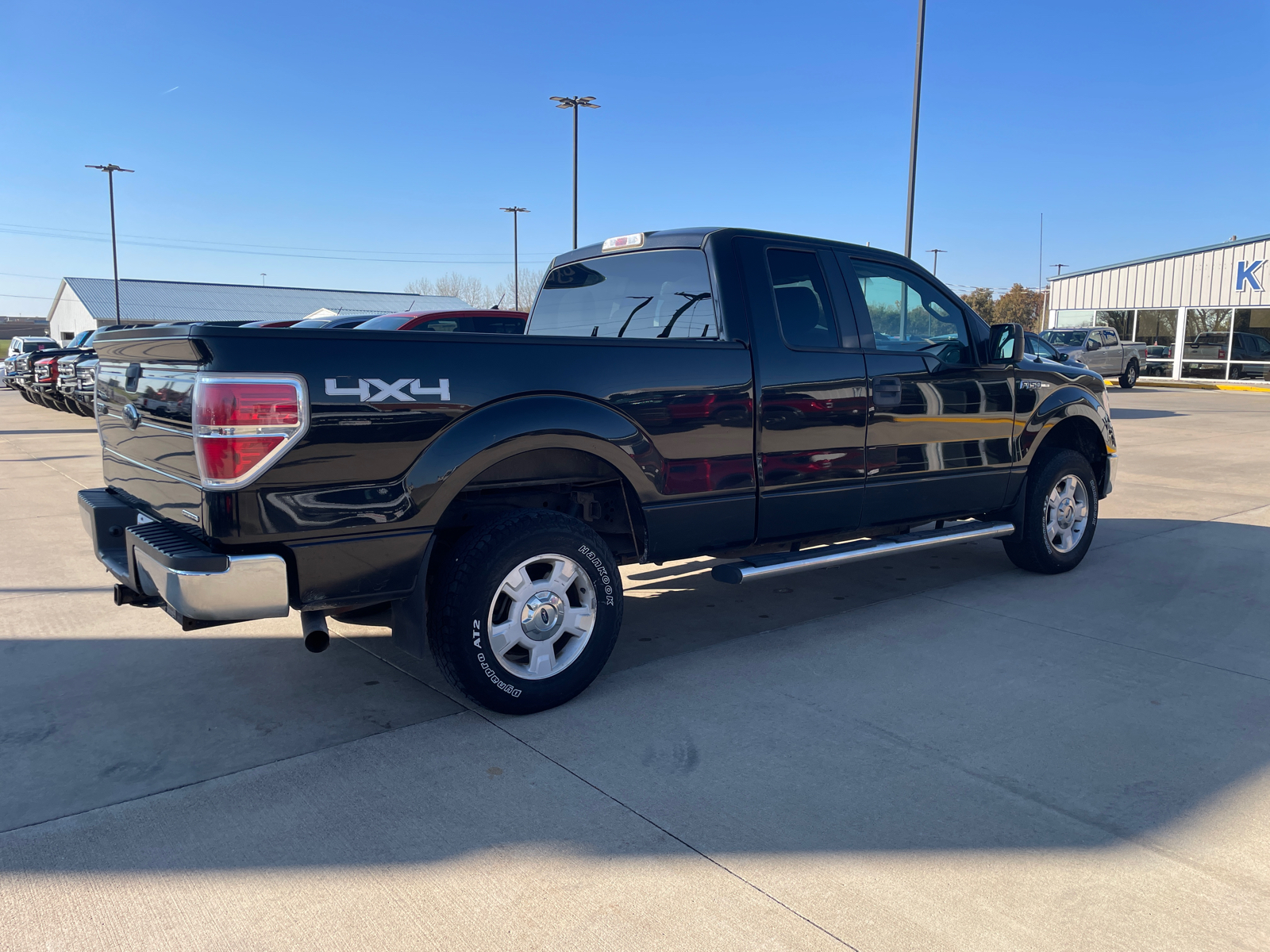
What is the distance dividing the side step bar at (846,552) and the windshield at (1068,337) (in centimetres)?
2544

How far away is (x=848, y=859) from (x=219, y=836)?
6.27 feet

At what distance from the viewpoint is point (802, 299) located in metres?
4.74

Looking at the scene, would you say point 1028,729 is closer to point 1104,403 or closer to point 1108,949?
point 1108,949

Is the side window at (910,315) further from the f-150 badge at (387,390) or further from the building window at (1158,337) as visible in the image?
the building window at (1158,337)

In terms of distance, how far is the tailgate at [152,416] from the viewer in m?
3.24

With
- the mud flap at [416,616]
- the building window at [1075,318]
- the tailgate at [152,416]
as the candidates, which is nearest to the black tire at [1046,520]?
the mud flap at [416,616]

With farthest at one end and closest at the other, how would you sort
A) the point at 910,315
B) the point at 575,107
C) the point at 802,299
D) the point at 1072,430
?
the point at 575,107 < the point at 1072,430 < the point at 910,315 < the point at 802,299

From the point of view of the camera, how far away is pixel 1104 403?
6.52 metres

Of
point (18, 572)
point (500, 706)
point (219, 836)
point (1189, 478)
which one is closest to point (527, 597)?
point (500, 706)

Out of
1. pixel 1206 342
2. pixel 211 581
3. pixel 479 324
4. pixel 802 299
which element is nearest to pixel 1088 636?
pixel 802 299

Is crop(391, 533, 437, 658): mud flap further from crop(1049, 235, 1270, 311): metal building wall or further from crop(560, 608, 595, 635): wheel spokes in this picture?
crop(1049, 235, 1270, 311): metal building wall

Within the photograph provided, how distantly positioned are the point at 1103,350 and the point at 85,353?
27.3 meters

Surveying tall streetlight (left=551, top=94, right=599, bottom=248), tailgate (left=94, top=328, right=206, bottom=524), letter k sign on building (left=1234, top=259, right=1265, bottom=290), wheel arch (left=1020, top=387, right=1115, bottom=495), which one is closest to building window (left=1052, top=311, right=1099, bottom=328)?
letter k sign on building (left=1234, top=259, right=1265, bottom=290)

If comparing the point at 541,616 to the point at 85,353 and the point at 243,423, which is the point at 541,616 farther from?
the point at 85,353
